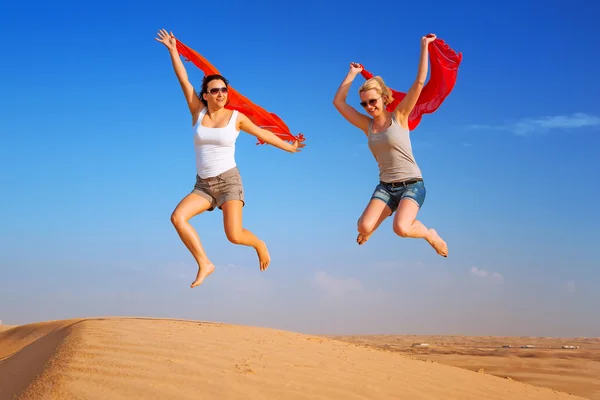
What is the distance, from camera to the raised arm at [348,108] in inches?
315

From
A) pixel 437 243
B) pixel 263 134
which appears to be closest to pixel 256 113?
pixel 263 134

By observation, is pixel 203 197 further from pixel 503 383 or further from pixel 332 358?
pixel 503 383

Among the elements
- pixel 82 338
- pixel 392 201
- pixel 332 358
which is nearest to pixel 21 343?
pixel 82 338

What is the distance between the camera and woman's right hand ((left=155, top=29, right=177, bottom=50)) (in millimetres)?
8500

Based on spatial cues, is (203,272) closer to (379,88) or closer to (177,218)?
(177,218)

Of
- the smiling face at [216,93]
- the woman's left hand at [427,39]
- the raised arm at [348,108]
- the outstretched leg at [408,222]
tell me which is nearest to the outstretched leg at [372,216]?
the outstretched leg at [408,222]

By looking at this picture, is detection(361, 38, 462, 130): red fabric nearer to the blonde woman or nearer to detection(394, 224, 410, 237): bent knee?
the blonde woman

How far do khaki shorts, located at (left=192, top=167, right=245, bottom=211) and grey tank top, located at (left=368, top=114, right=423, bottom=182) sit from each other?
1957 millimetres

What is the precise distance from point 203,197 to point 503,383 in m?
5.24

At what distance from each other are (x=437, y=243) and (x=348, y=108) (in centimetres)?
220

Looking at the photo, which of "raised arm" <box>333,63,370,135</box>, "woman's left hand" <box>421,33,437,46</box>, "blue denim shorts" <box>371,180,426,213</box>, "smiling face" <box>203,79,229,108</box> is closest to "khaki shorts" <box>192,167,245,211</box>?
"smiling face" <box>203,79,229,108</box>

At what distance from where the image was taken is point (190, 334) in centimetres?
792

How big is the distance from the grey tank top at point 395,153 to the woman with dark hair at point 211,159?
1.59m

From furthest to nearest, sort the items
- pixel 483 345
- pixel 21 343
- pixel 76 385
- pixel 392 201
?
pixel 483 345 → pixel 21 343 → pixel 392 201 → pixel 76 385
